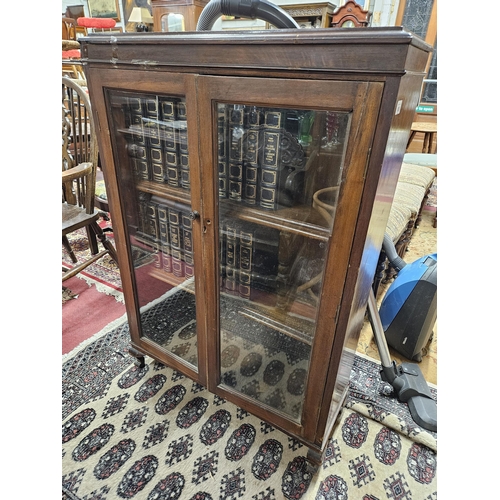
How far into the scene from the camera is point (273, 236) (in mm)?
1052

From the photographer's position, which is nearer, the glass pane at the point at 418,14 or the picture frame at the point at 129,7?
the glass pane at the point at 418,14

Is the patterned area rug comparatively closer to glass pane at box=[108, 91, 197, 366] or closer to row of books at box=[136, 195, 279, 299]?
glass pane at box=[108, 91, 197, 366]

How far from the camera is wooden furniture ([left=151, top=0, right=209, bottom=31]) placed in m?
3.76

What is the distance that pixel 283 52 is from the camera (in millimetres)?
632

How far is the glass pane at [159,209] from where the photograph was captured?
38.9 inches

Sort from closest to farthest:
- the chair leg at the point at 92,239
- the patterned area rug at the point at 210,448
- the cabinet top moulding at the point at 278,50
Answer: the cabinet top moulding at the point at 278,50 < the patterned area rug at the point at 210,448 < the chair leg at the point at 92,239

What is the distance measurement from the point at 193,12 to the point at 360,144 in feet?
13.4

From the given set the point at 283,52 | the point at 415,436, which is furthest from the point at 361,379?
the point at 283,52

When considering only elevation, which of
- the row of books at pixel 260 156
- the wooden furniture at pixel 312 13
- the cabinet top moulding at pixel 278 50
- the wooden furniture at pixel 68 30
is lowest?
the row of books at pixel 260 156

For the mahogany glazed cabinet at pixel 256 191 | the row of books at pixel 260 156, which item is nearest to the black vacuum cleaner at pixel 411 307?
the mahogany glazed cabinet at pixel 256 191

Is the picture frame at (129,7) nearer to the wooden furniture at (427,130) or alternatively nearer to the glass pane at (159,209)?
the wooden furniture at (427,130)

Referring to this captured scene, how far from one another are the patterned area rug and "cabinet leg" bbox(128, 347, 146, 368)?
4 cm

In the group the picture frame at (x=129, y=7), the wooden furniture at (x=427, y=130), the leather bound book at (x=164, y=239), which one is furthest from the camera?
the picture frame at (x=129, y=7)

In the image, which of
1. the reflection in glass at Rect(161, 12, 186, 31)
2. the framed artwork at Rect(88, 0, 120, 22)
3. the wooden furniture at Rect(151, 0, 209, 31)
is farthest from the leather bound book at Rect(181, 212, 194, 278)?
the framed artwork at Rect(88, 0, 120, 22)
